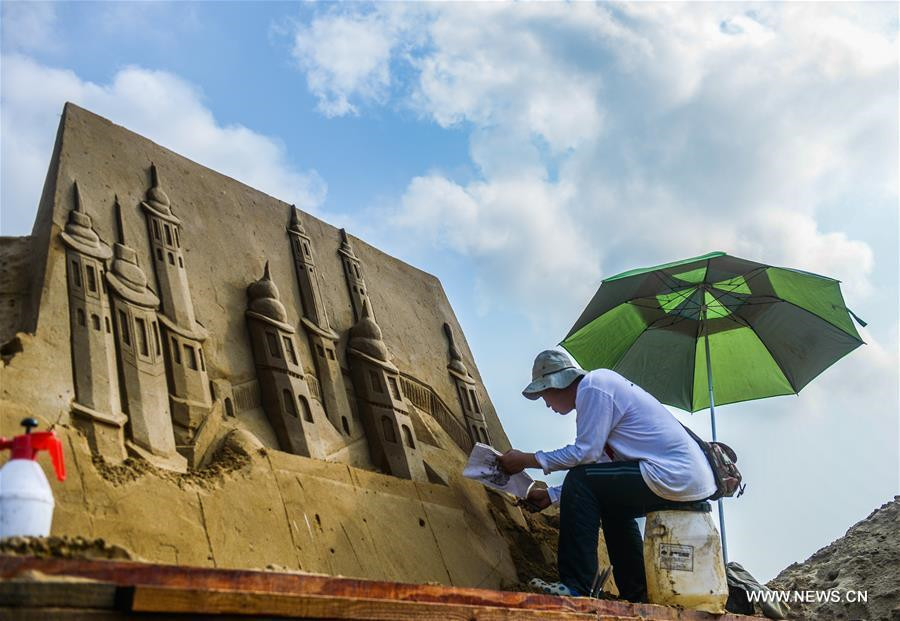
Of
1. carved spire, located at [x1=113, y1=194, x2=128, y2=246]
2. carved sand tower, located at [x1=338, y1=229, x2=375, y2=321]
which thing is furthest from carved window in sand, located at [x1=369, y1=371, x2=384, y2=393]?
carved spire, located at [x1=113, y1=194, x2=128, y2=246]

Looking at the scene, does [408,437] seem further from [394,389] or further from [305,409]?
[305,409]

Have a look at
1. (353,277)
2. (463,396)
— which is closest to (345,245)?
(353,277)

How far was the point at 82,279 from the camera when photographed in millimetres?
4559

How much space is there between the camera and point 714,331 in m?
6.89

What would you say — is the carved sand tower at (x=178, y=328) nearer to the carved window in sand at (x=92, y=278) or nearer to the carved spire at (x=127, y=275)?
the carved spire at (x=127, y=275)

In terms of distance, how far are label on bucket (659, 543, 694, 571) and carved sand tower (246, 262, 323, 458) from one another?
6.20ft

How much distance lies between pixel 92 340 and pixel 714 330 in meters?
4.35

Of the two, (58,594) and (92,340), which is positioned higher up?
(92,340)

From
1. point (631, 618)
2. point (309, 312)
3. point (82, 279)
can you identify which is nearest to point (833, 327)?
point (631, 618)

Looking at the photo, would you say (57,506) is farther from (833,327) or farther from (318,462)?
(833,327)

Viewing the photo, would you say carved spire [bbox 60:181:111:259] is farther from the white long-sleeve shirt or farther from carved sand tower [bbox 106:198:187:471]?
the white long-sleeve shirt

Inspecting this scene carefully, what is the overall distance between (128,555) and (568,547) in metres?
2.50

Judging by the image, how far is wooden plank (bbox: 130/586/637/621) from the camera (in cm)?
263

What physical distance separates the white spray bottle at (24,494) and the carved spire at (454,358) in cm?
422
